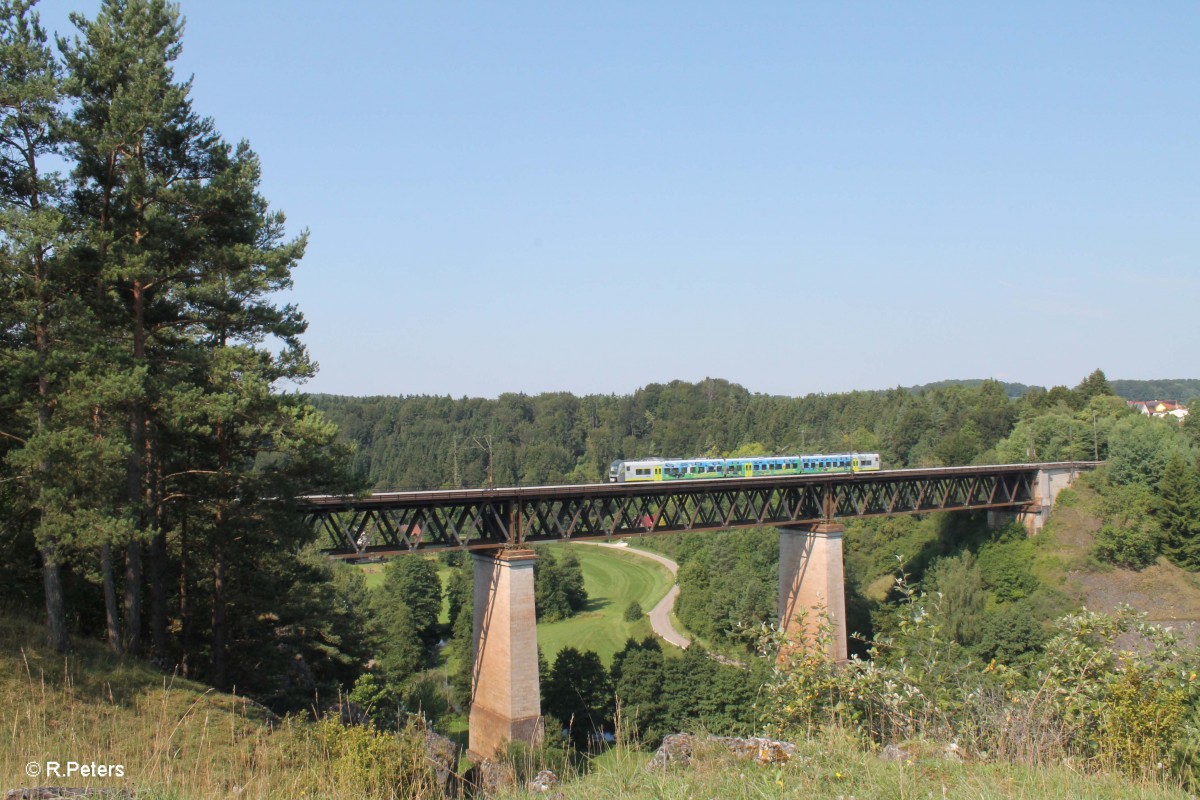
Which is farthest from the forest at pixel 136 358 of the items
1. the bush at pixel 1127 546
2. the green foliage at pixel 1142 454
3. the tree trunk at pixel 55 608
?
the green foliage at pixel 1142 454

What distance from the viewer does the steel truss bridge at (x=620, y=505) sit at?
106 ft

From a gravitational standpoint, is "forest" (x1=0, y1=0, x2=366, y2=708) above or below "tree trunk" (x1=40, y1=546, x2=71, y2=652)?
above

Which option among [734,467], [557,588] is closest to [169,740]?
[734,467]

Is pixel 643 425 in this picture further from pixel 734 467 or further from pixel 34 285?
pixel 34 285

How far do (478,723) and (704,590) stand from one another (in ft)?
120

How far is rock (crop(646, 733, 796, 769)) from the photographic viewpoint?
7.48 meters

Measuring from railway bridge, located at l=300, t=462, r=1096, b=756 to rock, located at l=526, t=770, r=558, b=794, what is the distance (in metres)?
16.3

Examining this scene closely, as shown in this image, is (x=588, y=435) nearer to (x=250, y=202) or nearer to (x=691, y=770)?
(x=250, y=202)

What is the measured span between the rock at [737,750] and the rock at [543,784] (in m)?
1.04

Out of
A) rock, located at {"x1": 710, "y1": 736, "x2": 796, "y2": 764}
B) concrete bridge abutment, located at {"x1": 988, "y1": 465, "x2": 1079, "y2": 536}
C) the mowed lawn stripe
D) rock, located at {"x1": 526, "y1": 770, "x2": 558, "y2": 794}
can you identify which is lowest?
the mowed lawn stripe

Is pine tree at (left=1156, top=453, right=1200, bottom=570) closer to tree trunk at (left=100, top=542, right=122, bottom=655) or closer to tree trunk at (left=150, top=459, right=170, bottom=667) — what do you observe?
tree trunk at (left=150, top=459, right=170, bottom=667)

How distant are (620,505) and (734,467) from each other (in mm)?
10534

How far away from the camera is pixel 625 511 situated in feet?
132

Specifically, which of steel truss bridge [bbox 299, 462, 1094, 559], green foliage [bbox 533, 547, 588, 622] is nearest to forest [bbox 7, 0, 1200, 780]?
steel truss bridge [bbox 299, 462, 1094, 559]
